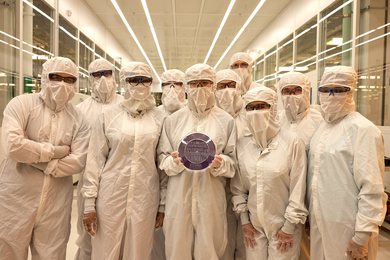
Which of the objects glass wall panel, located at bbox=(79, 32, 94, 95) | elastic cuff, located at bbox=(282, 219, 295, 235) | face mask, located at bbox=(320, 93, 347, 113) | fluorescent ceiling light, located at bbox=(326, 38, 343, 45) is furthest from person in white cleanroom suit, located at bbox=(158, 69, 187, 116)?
glass wall panel, located at bbox=(79, 32, 94, 95)

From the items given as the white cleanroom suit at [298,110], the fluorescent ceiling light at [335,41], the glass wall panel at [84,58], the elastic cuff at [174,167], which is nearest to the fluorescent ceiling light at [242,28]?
the fluorescent ceiling light at [335,41]

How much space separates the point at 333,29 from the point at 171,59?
19.4 ft

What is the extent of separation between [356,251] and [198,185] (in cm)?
107

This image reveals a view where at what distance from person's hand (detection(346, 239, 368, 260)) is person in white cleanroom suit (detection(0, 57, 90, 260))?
→ 6.46 ft

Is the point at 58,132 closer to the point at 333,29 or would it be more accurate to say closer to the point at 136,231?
the point at 136,231

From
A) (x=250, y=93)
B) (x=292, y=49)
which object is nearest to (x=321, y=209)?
(x=250, y=93)

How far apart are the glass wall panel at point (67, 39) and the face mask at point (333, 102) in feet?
18.1

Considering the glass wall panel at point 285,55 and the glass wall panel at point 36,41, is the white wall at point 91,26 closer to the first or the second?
the glass wall panel at point 36,41

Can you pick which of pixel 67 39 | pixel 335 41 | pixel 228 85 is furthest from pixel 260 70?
pixel 228 85

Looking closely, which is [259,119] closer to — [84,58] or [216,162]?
[216,162]

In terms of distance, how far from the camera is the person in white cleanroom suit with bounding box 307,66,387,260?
158 centimetres

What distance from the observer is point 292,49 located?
6438mm

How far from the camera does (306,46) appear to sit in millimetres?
Result: 5848

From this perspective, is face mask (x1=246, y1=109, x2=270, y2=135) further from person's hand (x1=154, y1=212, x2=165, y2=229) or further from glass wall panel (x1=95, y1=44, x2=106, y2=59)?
glass wall panel (x1=95, y1=44, x2=106, y2=59)
